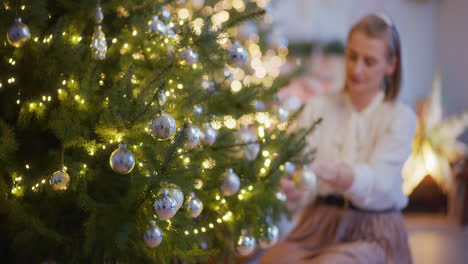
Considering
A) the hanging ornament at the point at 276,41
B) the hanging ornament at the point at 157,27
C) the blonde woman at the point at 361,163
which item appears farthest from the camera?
the hanging ornament at the point at 276,41

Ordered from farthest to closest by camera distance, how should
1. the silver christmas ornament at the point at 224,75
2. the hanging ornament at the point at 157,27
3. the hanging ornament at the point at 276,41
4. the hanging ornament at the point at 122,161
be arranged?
the hanging ornament at the point at 276,41 < the silver christmas ornament at the point at 224,75 < the hanging ornament at the point at 157,27 < the hanging ornament at the point at 122,161

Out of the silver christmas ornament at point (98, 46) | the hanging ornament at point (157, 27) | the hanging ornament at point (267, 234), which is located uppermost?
the hanging ornament at point (157, 27)

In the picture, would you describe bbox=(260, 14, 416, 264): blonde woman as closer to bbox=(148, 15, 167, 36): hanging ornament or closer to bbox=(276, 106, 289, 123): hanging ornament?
bbox=(276, 106, 289, 123): hanging ornament

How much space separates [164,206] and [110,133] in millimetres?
171

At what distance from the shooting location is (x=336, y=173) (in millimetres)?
1496

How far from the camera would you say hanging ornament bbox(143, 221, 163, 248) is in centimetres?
103

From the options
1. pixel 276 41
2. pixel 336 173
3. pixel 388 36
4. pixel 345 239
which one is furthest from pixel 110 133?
pixel 276 41

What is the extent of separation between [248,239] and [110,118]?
51 centimetres

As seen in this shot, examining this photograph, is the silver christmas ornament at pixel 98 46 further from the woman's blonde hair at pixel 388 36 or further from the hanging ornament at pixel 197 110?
the woman's blonde hair at pixel 388 36

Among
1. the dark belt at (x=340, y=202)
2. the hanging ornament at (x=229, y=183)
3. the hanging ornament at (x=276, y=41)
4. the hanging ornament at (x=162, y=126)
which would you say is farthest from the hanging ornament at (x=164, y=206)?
the hanging ornament at (x=276, y=41)

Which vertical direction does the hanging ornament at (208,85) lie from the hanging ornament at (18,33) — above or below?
below

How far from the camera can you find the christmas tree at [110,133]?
3.33 feet

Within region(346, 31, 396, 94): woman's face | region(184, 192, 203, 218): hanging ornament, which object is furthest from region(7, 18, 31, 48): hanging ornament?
region(346, 31, 396, 94): woman's face

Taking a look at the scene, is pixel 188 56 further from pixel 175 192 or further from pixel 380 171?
pixel 380 171
